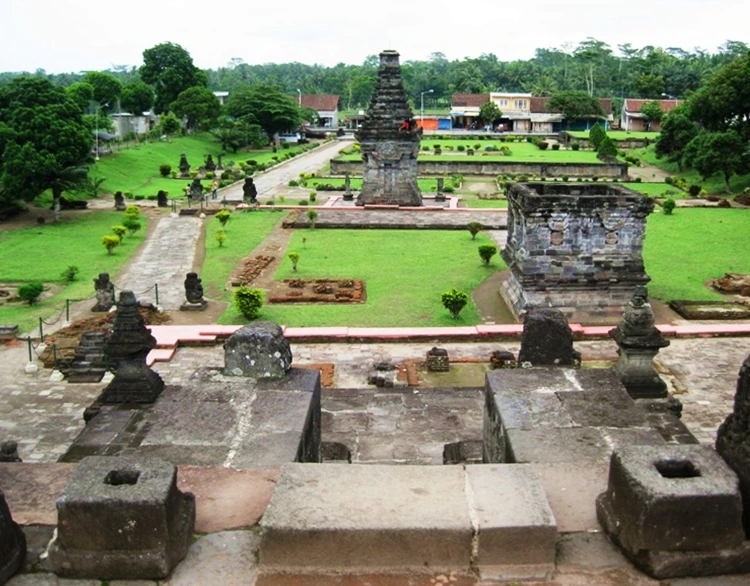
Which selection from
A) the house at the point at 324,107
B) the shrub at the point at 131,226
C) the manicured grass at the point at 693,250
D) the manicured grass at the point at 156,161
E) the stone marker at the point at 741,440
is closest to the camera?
the stone marker at the point at 741,440

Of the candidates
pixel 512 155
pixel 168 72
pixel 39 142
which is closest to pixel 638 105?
pixel 512 155

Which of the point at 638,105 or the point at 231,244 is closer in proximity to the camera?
the point at 231,244

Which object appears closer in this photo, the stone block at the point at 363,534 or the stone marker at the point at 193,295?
the stone block at the point at 363,534

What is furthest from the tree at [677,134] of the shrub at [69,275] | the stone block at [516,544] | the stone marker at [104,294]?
the stone block at [516,544]

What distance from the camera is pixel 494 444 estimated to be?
23.9ft

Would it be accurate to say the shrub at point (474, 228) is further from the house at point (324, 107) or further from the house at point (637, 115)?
the house at point (324, 107)

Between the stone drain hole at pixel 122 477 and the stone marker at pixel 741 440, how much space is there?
351 centimetres

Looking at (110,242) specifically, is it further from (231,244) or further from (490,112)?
(490,112)

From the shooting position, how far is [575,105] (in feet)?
263

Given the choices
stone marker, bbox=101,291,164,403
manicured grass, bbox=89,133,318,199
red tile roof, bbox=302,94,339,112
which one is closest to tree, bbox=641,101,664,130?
red tile roof, bbox=302,94,339,112

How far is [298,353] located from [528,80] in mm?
114537

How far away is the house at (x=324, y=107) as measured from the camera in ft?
298

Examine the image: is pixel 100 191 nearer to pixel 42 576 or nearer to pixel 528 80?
pixel 42 576

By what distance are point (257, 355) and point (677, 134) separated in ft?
143
